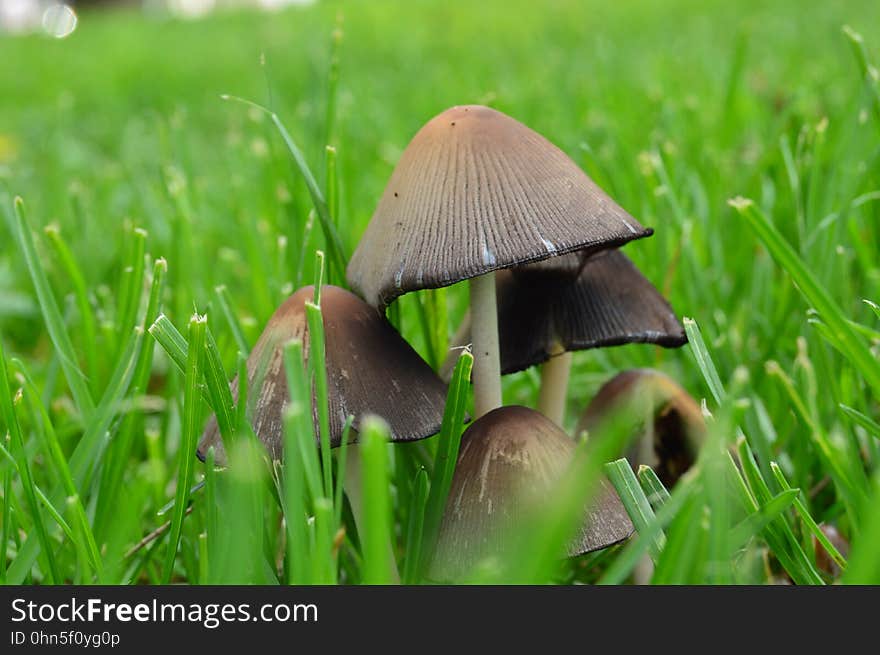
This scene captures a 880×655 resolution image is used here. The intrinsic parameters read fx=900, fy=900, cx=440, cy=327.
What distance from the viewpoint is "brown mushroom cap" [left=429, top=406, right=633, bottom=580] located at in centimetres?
101

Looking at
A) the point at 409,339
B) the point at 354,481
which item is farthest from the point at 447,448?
the point at 409,339

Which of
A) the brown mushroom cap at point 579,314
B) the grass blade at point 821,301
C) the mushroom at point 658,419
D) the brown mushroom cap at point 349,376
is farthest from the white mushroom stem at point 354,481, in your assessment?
the grass blade at point 821,301

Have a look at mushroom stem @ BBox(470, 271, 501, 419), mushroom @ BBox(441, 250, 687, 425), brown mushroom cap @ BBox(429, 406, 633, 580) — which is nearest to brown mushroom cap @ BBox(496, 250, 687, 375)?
mushroom @ BBox(441, 250, 687, 425)

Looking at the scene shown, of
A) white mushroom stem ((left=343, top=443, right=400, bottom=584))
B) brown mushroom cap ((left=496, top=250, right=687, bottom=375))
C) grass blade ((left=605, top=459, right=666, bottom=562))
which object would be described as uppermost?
brown mushroom cap ((left=496, top=250, right=687, bottom=375))

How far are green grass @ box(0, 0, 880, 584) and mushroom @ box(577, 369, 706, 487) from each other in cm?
8

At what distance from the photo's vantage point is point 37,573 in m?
1.35

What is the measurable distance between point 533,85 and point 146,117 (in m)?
2.41

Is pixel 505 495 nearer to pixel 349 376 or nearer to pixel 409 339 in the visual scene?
pixel 349 376

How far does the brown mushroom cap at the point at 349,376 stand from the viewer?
1.02 m

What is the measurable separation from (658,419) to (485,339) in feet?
1.24

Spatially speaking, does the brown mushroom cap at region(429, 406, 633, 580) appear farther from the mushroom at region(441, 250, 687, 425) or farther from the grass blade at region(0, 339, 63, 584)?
the grass blade at region(0, 339, 63, 584)

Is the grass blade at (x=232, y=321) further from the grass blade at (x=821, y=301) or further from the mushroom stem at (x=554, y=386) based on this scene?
the grass blade at (x=821, y=301)
